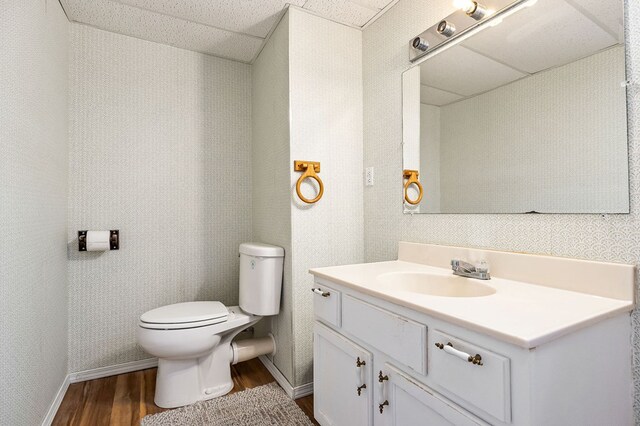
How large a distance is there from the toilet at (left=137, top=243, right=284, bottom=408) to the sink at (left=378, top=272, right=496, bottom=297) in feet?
2.46

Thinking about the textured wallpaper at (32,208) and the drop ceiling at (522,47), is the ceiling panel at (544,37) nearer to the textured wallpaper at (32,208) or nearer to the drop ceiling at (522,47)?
the drop ceiling at (522,47)

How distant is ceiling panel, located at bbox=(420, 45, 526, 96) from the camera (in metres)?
1.31

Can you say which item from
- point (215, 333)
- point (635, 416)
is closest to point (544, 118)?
point (635, 416)

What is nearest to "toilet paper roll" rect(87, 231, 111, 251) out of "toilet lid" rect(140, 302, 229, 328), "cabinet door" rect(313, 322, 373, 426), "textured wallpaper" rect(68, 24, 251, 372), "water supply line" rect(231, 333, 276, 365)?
"textured wallpaper" rect(68, 24, 251, 372)

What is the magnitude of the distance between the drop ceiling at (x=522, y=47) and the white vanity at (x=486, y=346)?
0.69 metres

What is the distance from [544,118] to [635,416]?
0.95 metres

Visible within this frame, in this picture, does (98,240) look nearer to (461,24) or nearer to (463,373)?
(463,373)

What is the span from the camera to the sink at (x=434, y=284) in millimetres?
1208

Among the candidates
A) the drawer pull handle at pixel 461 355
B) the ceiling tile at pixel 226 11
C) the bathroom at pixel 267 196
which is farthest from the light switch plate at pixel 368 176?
the drawer pull handle at pixel 461 355

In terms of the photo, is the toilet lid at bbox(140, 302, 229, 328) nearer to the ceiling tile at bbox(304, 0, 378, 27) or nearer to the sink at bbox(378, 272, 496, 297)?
the sink at bbox(378, 272, 496, 297)

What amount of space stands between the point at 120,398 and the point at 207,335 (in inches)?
24.7

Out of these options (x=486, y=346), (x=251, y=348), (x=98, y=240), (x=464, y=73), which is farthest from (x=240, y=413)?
(x=464, y=73)

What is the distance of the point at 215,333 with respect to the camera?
1784 millimetres

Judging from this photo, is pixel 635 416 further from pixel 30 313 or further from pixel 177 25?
pixel 177 25
